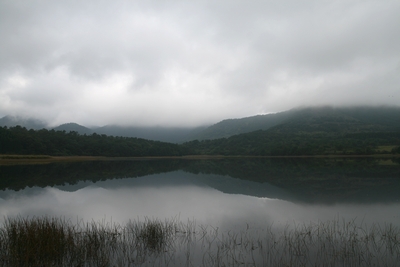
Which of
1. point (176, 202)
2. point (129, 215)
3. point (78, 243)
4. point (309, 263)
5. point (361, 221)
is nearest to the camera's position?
point (309, 263)

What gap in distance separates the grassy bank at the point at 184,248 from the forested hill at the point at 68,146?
8238 cm

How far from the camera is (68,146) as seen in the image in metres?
101

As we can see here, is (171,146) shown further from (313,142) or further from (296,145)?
(313,142)

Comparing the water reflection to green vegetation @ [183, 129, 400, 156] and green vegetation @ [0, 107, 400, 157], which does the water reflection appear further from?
green vegetation @ [183, 129, 400, 156]

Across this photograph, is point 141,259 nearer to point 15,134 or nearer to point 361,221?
point 361,221

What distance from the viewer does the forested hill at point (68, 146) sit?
79.8 m

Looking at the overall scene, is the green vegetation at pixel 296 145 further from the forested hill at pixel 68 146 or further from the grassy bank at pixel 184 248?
the grassy bank at pixel 184 248

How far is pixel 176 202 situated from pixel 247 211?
211 inches

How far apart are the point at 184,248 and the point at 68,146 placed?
105 m

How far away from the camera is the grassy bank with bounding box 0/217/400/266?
7.67 meters

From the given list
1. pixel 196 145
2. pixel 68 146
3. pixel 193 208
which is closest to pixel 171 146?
pixel 196 145

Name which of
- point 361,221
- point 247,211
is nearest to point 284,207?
point 247,211

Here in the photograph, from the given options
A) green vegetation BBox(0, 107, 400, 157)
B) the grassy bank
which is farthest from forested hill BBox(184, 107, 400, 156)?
the grassy bank

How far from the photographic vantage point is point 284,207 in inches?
612
